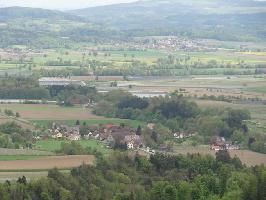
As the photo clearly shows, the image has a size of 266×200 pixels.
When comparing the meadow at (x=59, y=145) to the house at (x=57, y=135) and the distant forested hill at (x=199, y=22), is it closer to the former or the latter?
the house at (x=57, y=135)

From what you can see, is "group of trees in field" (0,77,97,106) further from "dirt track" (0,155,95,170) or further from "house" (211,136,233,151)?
"dirt track" (0,155,95,170)

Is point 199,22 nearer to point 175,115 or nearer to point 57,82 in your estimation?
point 57,82

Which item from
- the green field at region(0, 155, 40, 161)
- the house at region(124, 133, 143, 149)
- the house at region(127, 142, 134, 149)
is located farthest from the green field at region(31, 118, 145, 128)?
the green field at region(0, 155, 40, 161)

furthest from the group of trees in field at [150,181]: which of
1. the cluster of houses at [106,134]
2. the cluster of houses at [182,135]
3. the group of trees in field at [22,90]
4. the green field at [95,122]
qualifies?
the group of trees in field at [22,90]

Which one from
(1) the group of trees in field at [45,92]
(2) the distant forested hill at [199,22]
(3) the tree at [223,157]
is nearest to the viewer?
(3) the tree at [223,157]

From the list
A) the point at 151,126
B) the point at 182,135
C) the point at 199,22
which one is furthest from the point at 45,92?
the point at 199,22

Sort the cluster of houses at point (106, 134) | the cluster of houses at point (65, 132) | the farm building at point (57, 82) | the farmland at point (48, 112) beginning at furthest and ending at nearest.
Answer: the farm building at point (57, 82) < the farmland at point (48, 112) < the cluster of houses at point (65, 132) < the cluster of houses at point (106, 134)

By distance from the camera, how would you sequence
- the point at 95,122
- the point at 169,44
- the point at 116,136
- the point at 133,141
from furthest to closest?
the point at 169,44 < the point at 95,122 < the point at 116,136 < the point at 133,141

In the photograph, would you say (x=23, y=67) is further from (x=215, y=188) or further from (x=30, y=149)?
(x=215, y=188)
